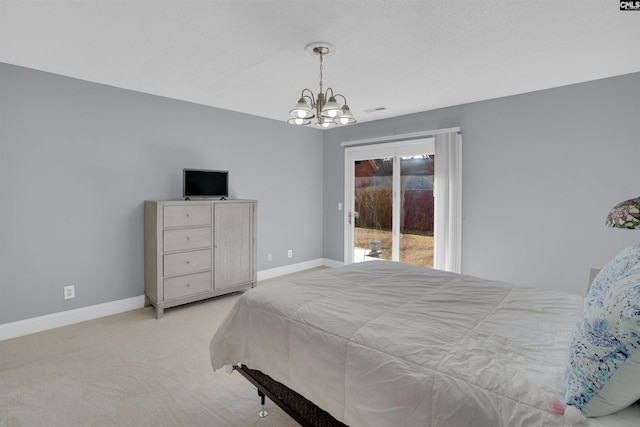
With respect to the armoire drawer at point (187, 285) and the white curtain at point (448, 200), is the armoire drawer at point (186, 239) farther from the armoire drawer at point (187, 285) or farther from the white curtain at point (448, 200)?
the white curtain at point (448, 200)

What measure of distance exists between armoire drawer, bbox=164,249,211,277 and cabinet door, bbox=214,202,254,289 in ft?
0.43

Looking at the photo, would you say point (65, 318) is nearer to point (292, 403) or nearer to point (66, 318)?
point (66, 318)

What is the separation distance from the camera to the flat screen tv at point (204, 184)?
3.88m

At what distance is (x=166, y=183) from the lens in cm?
393

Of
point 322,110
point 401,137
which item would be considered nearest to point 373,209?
point 401,137

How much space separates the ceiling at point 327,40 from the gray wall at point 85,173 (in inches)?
12.6

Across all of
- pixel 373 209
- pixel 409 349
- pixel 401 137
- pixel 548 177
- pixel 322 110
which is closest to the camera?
pixel 409 349

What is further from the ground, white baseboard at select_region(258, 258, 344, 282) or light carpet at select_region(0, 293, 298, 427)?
white baseboard at select_region(258, 258, 344, 282)

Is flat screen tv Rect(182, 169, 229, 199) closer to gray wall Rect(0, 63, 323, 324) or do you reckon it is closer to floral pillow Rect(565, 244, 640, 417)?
gray wall Rect(0, 63, 323, 324)

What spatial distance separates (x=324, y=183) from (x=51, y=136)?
3.83 meters

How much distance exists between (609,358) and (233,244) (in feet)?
12.1

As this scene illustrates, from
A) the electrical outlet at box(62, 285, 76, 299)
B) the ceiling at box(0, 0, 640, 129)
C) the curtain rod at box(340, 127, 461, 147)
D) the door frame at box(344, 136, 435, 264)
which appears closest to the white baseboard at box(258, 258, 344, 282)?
the door frame at box(344, 136, 435, 264)

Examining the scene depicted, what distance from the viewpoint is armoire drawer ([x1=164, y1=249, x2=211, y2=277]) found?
3.53 meters

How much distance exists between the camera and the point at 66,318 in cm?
325
